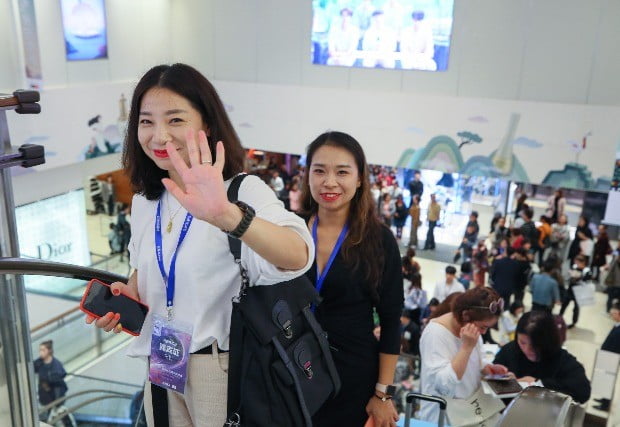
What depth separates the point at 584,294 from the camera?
7.88m

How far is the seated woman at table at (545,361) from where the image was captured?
9.57 feet

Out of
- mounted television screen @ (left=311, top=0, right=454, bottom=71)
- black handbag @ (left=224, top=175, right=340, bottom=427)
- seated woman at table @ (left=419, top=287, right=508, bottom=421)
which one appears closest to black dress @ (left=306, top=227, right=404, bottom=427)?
black handbag @ (left=224, top=175, right=340, bottom=427)

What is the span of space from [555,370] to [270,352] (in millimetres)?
2303

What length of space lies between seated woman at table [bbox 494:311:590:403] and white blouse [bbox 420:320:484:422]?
39cm

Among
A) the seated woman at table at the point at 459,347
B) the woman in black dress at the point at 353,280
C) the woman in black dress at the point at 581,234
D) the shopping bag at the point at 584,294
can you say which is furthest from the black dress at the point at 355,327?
the woman in black dress at the point at 581,234

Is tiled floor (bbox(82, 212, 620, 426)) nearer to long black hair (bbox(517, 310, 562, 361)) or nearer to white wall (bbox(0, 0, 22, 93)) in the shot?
white wall (bbox(0, 0, 22, 93))

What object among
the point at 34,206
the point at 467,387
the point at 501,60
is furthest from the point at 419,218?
the point at 467,387

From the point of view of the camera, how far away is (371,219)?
2035 mm

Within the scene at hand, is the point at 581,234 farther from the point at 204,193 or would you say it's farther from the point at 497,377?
the point at 204,193

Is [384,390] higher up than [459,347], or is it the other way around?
[384,390]

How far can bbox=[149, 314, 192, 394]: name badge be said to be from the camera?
4.54 feet

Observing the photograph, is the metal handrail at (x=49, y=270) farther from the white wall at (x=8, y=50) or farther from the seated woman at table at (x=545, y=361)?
the white wall at (x=8, y=50)

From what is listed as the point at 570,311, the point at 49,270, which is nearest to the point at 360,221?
the point at 49,270

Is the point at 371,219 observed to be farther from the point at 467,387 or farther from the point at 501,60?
the point at 501,60
